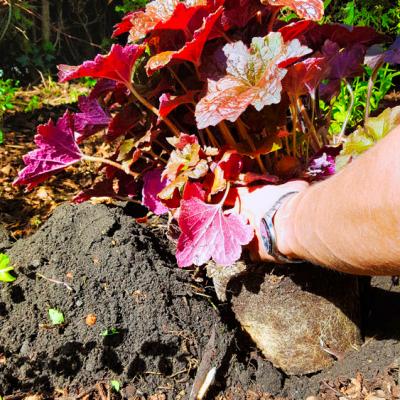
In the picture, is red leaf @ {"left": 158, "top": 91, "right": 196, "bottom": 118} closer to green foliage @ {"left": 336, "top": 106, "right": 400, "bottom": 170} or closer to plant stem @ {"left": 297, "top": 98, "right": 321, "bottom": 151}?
plant stem @ {"left": 297, "top": 98, "right": 321, "bottom": 151}

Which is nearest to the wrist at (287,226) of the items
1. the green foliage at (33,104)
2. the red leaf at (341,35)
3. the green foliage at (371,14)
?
the red leaf at (341,35)

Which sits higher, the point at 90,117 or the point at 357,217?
the point at 90,117

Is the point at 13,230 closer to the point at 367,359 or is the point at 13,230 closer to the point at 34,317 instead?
the point at 34,317

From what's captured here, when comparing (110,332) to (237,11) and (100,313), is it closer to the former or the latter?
(100,313)

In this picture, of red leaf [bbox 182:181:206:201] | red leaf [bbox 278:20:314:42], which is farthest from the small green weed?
red leaf [bbox 278:20:314:42]

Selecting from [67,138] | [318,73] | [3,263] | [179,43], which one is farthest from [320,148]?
[3,263]

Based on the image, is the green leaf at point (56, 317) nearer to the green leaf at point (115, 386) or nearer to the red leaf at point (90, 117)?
the green leaf at point (115, 386)

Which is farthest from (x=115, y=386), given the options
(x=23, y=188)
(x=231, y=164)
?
(x=23, y=188)
